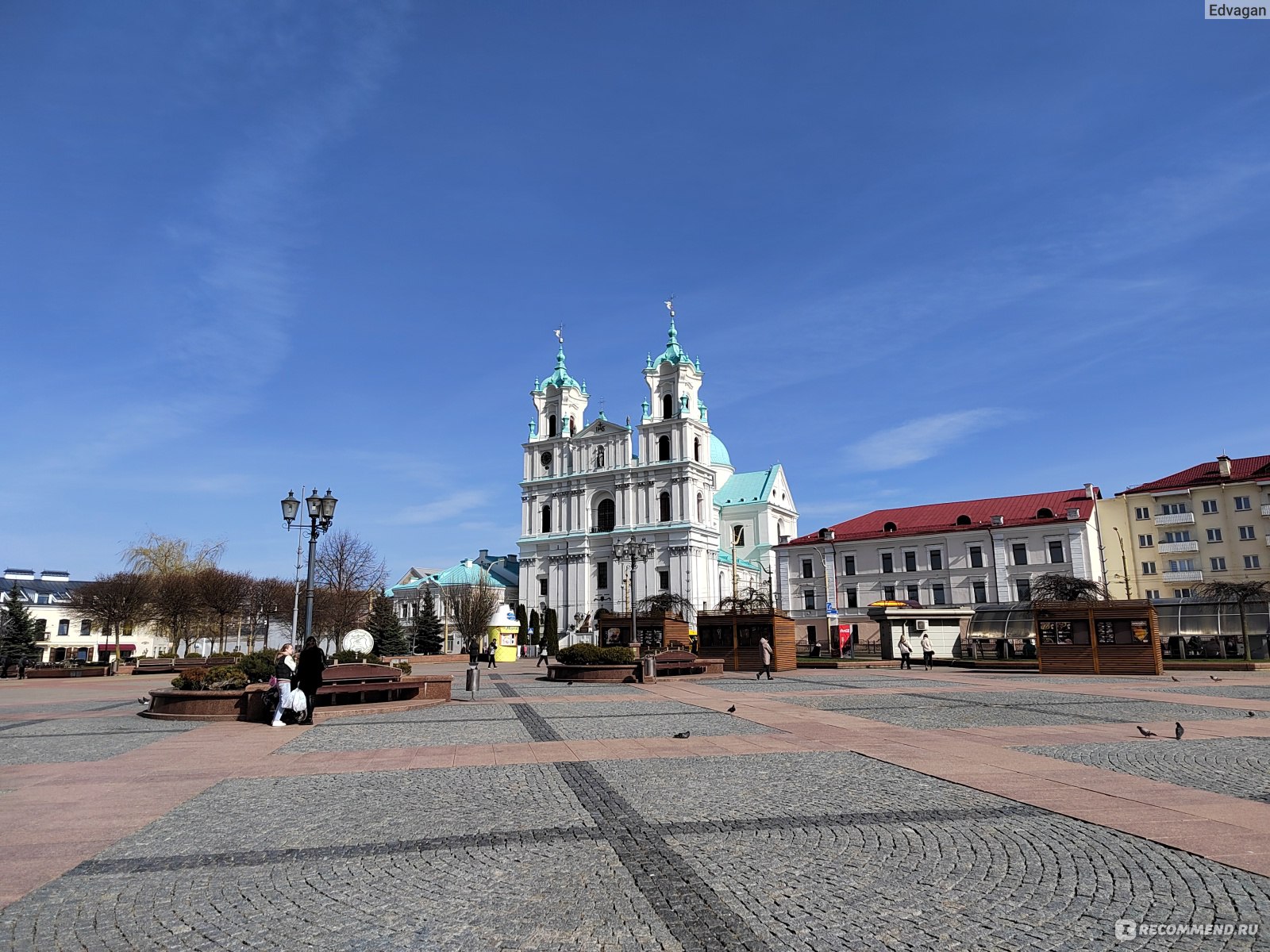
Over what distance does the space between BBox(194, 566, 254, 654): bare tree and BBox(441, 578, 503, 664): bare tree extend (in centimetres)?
2081

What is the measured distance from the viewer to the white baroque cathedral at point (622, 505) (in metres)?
85.8

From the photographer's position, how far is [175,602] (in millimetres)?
57812

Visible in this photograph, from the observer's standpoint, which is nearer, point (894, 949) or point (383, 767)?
point (894, 949)

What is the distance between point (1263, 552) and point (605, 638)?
48.7m

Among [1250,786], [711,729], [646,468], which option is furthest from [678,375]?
[1250,786]

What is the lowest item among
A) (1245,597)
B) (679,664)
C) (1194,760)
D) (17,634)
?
(1194,760)

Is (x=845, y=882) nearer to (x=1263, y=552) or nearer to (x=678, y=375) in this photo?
(x=1263, y=552)

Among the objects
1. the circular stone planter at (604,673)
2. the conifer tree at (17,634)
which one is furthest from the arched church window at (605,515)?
the circular stone planter at (604,673)

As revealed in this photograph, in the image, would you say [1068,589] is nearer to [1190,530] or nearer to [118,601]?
[1190,530]

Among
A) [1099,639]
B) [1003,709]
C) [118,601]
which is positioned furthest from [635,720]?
[118,601]

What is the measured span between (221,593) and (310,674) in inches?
2030

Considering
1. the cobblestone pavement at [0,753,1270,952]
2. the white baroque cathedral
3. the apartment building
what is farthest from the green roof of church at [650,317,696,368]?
Result: the cobblestone pavement at [0,753,1270,952]

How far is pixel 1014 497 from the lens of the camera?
72.0m

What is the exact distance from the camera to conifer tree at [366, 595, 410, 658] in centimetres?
6444
